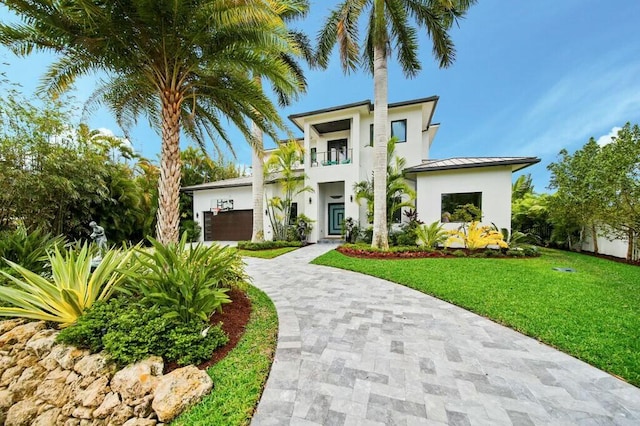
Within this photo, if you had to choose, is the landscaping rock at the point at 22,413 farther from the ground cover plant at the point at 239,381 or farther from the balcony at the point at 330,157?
the balcony at the point at 330,157

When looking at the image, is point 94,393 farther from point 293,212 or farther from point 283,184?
point 293,212

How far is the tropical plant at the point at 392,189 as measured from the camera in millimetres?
11252

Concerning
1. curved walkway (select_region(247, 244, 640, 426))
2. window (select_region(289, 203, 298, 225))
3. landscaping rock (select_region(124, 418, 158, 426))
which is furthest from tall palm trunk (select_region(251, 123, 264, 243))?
landscaping rock (select_region(124, 418, 158, 426))

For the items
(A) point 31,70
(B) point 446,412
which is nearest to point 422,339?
(B) point 446,412

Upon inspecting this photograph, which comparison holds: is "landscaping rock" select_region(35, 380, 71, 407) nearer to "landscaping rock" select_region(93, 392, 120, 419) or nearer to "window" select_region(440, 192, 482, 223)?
"landscaping rock" select_region(93, 392, 120, 419)

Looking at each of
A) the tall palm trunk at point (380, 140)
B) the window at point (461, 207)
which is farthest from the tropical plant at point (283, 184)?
the window at point (461, 207)

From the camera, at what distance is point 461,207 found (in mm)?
11547

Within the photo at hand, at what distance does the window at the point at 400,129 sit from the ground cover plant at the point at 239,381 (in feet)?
43.7

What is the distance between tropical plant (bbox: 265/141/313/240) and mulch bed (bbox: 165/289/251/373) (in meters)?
8.98

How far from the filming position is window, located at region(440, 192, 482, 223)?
11042 mm

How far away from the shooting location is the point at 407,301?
15.8ft

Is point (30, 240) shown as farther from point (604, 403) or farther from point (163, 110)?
point (604, 403)

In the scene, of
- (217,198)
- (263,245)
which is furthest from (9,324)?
(217,198)

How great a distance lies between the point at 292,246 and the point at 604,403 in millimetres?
11345
